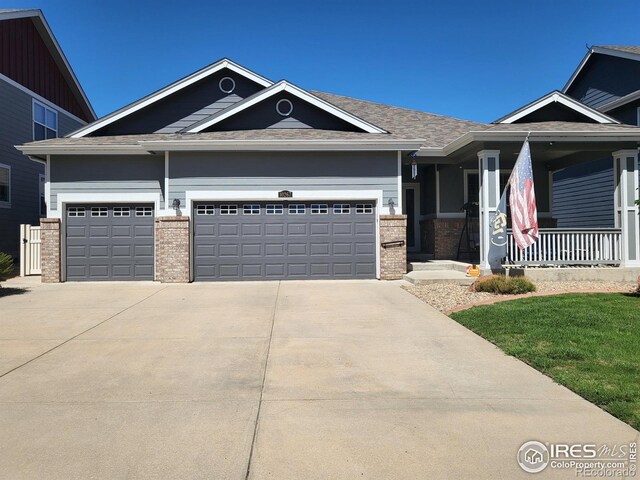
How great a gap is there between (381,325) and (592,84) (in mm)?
18518

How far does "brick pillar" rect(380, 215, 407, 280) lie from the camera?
13.3 m

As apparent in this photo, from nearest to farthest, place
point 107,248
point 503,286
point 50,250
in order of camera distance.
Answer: point 503,286 < point 50,250 < point 107,248

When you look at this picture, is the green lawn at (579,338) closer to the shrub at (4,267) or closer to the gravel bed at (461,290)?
the gravel bed at (461,290)

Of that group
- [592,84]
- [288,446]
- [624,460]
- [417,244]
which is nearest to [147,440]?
[288,446]

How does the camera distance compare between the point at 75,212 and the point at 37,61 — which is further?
the point at 37,61

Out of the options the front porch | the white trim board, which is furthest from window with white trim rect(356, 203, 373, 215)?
the front porch

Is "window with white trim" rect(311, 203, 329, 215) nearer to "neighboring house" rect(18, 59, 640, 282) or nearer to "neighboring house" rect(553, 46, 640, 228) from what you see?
"neighboring house" rect(18, 59, 640, 282)

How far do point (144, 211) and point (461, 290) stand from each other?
9.09 metres

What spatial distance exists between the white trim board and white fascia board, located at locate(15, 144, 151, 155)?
6.27ft

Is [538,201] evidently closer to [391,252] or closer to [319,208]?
[391,252]

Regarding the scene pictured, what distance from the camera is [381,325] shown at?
25.1 ft

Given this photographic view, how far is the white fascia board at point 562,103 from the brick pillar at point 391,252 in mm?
4794
